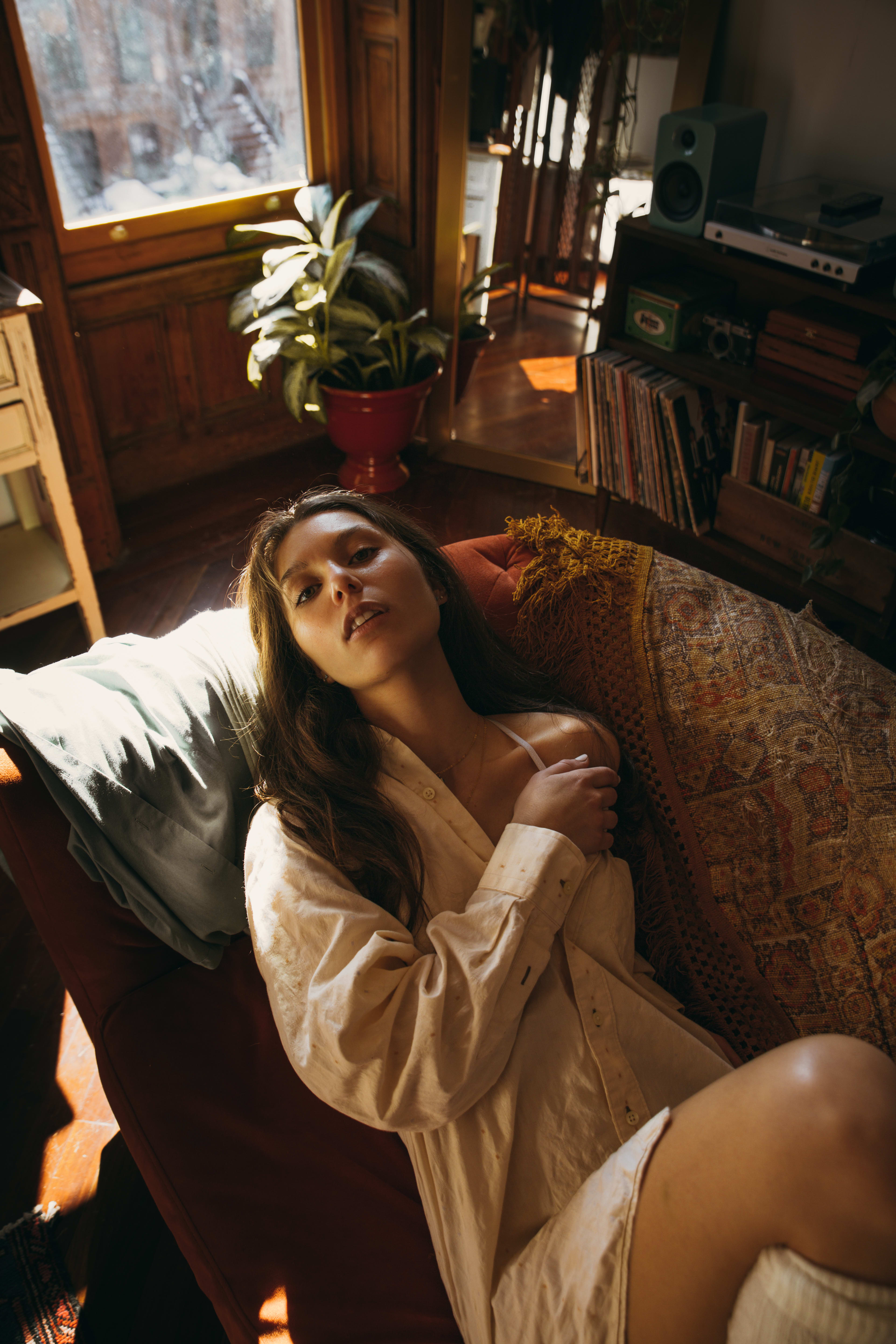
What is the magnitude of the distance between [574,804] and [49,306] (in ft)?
7.29

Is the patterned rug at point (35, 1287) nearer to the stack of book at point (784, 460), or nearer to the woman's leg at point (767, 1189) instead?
the woman's leg at point (767, 1189)

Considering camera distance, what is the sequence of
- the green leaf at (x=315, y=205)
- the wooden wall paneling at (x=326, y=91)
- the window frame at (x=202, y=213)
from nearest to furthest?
the window frame at (x=202, y=213) → the wooden wall paneling at (x=326, y=91) → the green leaf at (x=315, y=205)

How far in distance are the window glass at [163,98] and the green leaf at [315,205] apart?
18 cm

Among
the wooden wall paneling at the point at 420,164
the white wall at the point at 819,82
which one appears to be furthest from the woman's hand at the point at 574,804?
the wooden wall paneling at the point at 420,164

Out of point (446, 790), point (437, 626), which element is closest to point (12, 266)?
point (437, 626)

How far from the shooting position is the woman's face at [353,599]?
51.3 inches

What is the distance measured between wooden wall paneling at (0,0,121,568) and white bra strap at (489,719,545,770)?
1888 millimetres

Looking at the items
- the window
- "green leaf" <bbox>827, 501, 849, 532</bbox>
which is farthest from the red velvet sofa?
the window

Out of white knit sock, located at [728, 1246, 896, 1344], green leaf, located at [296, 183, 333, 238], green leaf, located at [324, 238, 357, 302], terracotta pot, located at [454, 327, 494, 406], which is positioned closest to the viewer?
white knit sock, located at [728, 1246, 896, 1344]

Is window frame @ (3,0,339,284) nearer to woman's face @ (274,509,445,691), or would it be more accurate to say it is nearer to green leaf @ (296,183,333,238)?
green leaf @ (296,183,333,238)

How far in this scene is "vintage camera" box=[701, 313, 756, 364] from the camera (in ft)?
8.55

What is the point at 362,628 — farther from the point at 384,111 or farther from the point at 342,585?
the point at 384,111

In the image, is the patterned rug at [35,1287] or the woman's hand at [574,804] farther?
the patterned rug at [35,1287]

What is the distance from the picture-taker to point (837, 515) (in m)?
2.36
